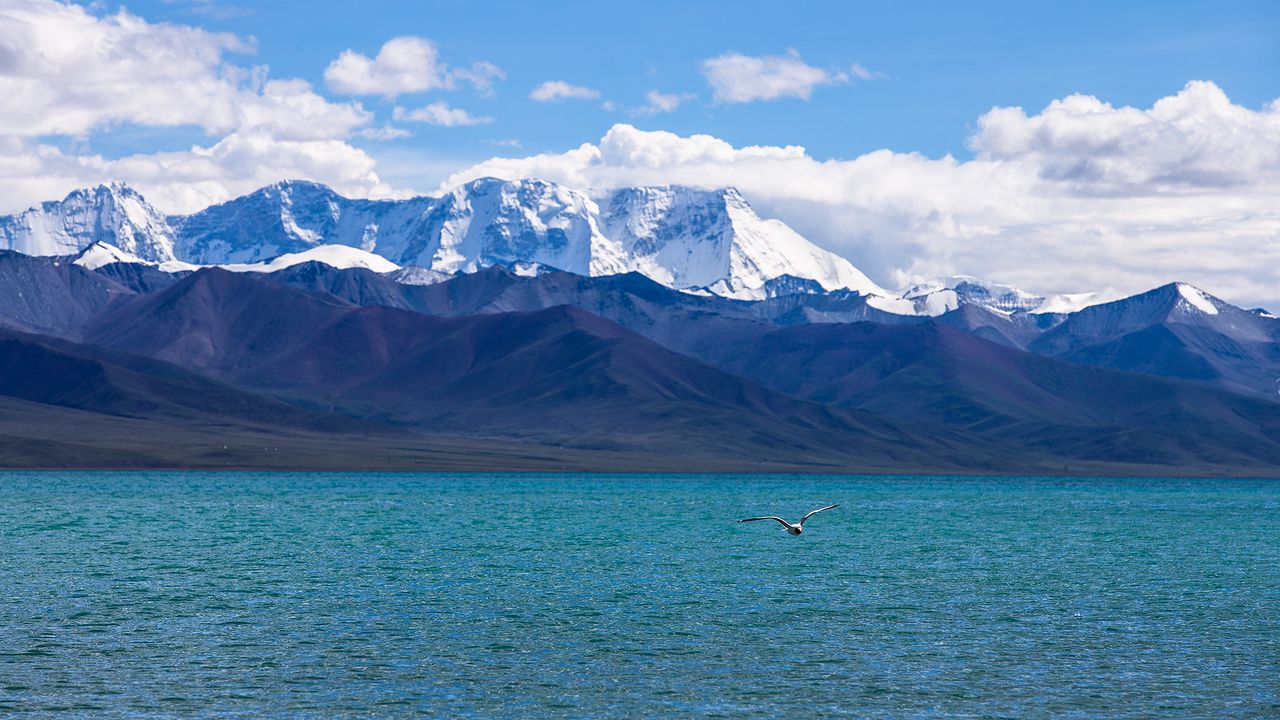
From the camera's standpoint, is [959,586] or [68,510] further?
[68,510]

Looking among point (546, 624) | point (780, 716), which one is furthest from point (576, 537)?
point (780, 716)

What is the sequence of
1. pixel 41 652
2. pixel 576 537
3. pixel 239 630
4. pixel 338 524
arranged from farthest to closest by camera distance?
1. pixel 338 524
2. pixel 576 537
3. pixel 239 630
4. pixel 41 652

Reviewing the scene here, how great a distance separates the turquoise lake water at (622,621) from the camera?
43281mm

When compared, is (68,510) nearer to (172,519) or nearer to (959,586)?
(172,519)

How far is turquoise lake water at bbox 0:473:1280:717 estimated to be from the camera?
4328cm

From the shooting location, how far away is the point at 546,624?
5719 cm

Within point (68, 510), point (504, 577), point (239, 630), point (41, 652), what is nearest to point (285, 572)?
point (504, 577)

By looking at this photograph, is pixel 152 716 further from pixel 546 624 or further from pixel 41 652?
pixel 546 624

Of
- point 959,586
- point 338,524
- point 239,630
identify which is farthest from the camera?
point 338,524

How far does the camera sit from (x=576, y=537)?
104 m

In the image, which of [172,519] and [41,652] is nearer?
[41,652]

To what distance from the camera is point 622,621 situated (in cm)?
5800

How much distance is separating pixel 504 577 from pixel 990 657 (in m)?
29.2

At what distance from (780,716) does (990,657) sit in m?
12.3
